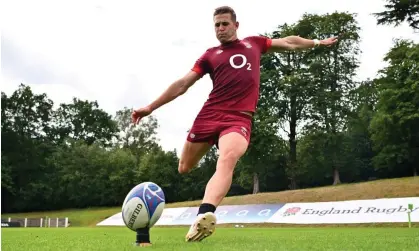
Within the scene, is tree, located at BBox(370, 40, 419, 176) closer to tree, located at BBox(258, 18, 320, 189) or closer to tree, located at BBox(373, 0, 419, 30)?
tree, located at BBox(258, 18, 320, 189)

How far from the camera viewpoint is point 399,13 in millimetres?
24922

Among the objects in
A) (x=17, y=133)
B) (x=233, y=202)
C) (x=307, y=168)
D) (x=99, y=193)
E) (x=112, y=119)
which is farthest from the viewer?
(x=112, y=119)

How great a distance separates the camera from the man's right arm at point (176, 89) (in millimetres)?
5082

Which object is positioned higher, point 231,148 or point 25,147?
point 25,147

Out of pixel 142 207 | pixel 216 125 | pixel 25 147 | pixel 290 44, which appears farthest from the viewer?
pixel 25 147

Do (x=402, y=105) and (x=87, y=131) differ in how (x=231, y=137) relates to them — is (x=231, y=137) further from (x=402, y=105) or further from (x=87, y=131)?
(x=87, y=131)

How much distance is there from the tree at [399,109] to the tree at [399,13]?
16.1 meters

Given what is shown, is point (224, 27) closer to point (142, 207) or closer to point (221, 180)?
point (221, 180)

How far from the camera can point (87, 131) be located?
78625 mm

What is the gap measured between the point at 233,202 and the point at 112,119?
47.0 m

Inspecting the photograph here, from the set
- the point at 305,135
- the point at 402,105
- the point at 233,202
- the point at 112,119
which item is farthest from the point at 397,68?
the point at 112,119

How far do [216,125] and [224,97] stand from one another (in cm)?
32

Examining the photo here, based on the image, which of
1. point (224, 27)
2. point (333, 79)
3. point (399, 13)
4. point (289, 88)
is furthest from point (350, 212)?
point (333, 79)

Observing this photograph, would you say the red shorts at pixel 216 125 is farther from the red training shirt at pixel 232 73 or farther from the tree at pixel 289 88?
the tree at pixel 289 88
